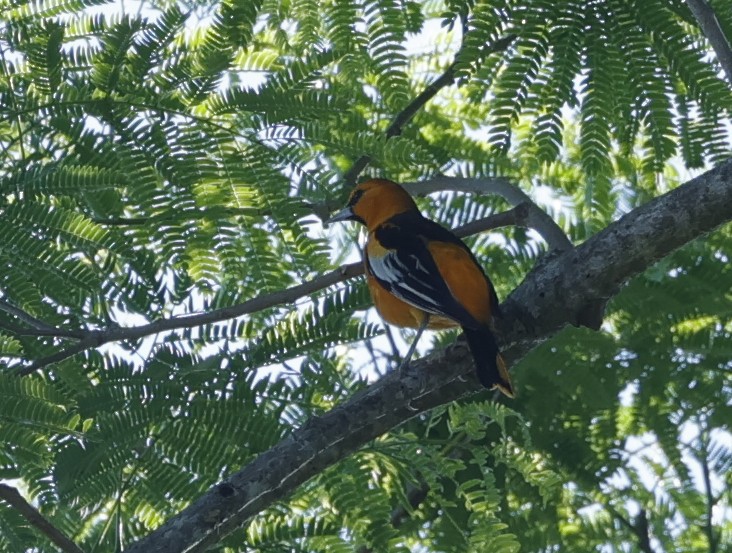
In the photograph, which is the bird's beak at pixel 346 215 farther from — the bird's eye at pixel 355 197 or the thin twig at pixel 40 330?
the thin twig at pixel 40 330

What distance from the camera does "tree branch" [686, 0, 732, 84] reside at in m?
3.53

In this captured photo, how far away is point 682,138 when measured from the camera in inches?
158

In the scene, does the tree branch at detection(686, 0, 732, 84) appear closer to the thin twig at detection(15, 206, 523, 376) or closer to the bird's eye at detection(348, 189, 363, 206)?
the thin twig at detection(15, 206, 523, 376)

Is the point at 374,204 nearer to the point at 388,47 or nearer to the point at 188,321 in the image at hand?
the point at 388,47

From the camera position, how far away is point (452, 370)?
397 centimetres

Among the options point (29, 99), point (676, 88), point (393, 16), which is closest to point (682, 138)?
point (676, 88)

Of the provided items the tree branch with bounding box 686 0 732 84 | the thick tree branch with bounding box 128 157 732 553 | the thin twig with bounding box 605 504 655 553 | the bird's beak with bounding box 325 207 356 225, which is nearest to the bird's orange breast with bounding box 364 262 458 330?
the thick tree branch with bounding box 128 157 732 553

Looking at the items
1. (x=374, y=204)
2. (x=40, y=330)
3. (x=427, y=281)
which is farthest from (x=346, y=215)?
(x=40, y=330)

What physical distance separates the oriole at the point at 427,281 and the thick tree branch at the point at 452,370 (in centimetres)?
13

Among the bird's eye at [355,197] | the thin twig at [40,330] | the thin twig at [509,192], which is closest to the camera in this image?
the thin twig at [40,330]

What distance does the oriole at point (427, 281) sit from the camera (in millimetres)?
4105

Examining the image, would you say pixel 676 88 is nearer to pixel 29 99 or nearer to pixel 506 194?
pixel 506 194

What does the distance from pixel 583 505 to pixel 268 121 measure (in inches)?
96.8

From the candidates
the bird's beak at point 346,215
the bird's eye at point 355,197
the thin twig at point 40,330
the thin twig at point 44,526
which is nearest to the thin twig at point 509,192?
the bird's eye at point 355,197
